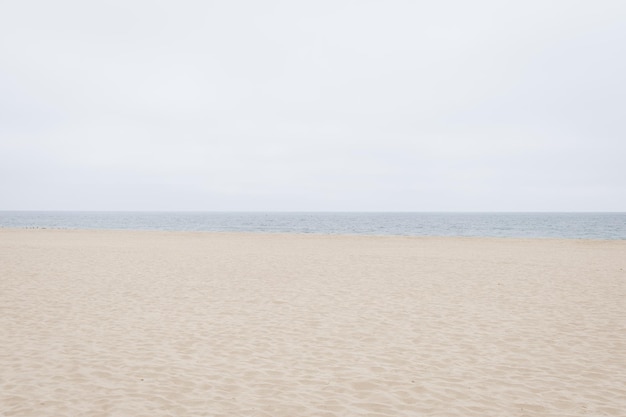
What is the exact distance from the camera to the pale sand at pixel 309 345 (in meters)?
5.36

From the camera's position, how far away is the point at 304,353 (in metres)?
7.18

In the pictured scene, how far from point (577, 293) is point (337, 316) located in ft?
26.0

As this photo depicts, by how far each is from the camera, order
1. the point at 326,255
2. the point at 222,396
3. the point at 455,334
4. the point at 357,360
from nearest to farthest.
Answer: the point at 222,396
the point at 357,360
the point at 455,334
the point at 326,255

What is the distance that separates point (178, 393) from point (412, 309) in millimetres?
6566

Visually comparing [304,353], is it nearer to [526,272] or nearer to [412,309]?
[412,309]

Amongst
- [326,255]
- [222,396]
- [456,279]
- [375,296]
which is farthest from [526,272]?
[222,396]

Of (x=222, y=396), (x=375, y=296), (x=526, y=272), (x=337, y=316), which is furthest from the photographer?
(x=526, y=272)

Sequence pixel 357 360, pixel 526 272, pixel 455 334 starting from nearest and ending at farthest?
pixel 357 360 → pixel 455 334 → pixel 526 272

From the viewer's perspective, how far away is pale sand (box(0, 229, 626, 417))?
5.36 m

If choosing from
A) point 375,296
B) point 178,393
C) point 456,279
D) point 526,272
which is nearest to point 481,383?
point 178,393

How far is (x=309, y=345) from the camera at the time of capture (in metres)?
7.62

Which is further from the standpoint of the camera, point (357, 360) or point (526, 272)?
point (526, 272)

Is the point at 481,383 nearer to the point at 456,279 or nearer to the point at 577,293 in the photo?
the point at 577,293

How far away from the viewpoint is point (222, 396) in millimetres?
5465
